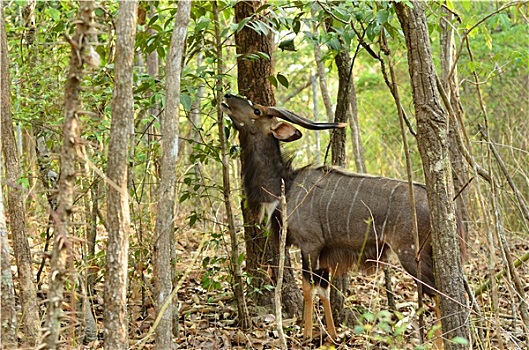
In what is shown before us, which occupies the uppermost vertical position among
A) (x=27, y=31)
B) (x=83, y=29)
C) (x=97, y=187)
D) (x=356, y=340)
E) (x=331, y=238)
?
(x=27, y=31)

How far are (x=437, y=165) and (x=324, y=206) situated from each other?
2.19 meters

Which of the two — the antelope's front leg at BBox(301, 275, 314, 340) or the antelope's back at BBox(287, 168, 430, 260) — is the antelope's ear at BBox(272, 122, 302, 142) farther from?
the antelope's front leg at BBox(301, 275, 314, 340)

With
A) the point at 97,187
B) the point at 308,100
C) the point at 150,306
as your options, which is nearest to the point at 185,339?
the point at 150,306

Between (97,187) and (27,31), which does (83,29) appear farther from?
(27,31)

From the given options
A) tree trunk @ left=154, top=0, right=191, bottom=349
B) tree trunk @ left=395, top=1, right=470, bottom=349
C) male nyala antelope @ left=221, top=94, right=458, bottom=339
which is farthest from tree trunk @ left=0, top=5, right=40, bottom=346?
tree trunk @ left=395, top=1, right=470, bottom=349

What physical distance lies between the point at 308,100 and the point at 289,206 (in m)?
7.15

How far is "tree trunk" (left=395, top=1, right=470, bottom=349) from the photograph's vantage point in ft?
13.1

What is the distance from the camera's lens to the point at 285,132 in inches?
250

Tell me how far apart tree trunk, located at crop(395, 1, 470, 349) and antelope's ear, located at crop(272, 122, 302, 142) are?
2.34 metres

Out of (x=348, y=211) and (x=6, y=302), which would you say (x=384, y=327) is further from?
(x=348, y=211)

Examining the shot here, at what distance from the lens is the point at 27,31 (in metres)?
6.21

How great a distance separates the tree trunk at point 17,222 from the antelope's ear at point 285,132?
263 centimetres

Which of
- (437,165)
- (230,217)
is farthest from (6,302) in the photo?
(437,165)

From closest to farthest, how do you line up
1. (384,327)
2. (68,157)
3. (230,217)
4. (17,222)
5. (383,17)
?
(68,157)
(384,327)
(17,222)
(383,17)
(230,217)
